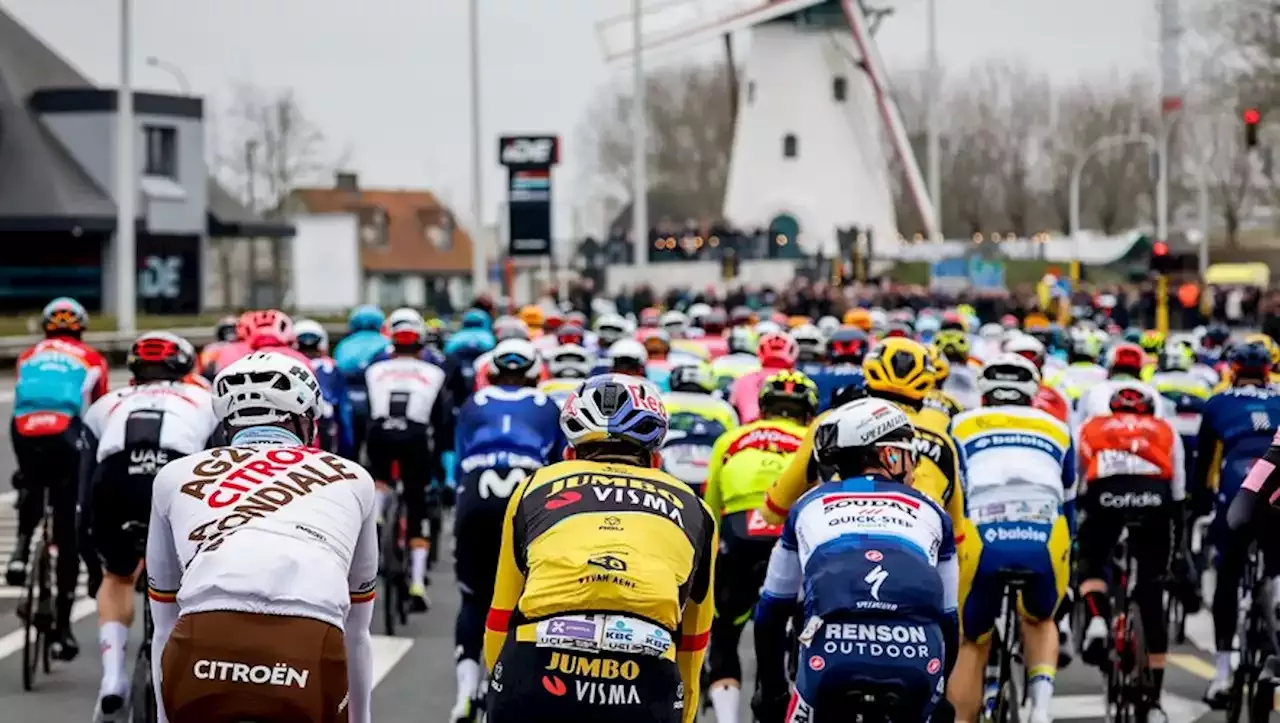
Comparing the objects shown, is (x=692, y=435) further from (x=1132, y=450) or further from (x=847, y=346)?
(x=847, y=346)

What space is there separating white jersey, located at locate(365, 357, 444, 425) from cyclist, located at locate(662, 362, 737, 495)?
116 inches

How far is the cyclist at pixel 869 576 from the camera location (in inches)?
255

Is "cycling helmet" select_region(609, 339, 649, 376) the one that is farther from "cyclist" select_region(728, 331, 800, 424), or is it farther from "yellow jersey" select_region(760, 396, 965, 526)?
"yellow jersey" select_region(760, 396, 965, 526)

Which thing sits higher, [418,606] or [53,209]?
[53,209]

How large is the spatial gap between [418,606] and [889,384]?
21.3ft

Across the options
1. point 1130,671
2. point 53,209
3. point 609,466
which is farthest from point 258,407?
point 53,209

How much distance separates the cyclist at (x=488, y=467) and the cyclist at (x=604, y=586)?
11.5 feet

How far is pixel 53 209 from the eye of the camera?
5762cm

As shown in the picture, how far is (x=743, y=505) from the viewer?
946 cm

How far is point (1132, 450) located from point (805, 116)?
70.6 m

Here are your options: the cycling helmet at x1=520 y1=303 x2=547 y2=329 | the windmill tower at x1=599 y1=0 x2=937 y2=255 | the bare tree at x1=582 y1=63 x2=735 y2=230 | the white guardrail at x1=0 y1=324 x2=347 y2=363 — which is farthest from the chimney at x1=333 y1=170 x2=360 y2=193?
the cycling helmet at x1=520 y1=303 x2=547 y2=329

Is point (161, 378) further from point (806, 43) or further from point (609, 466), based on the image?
point (806, 43)

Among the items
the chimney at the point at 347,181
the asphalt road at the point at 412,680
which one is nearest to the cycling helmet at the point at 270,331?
the asphalt road at the point at 412,680

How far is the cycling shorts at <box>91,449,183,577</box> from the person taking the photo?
9.62 m
